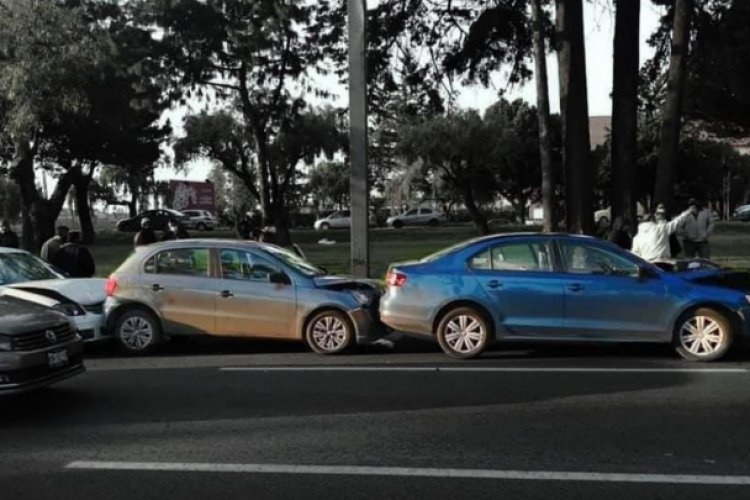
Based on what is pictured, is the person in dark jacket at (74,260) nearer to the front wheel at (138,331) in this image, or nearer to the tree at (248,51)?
the front wheel at (138,331)

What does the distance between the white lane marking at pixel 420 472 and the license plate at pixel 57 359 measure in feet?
5.23

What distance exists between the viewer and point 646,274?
9547mm

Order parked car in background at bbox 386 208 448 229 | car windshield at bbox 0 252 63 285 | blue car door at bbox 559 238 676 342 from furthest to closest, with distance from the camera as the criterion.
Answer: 1. parked car in background at bbox 386 208 448 229
2. car windshield at bbox 0 252 63 285
3. blue car door at bbox 559 238 676 342

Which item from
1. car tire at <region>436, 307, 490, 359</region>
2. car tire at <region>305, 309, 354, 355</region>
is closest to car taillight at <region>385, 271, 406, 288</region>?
car tire at <region>436, 307, 490, 359</region>

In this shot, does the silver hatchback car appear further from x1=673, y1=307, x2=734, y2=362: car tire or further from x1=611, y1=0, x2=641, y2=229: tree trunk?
x1=611, y1=0, x2=641, y2=229: tree trunk

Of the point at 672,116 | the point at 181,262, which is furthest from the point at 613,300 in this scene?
the point at 672,116

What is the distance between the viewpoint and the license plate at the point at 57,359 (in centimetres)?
702

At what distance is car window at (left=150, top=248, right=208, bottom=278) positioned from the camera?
1089 centimetres

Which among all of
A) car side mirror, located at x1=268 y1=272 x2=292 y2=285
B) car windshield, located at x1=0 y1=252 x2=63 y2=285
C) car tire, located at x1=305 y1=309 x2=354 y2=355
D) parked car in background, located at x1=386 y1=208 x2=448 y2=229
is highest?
parked car in background, located at x1=386 y1=208 x2=448 y2=229

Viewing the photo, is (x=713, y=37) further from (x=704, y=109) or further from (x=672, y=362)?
(x=704, y=109)

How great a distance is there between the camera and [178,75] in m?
31.0

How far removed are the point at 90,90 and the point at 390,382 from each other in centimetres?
1833

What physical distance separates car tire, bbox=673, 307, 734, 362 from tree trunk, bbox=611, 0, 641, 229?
7.37 meters

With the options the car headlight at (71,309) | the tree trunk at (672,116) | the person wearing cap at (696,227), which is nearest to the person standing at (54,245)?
the car headlight at (71,309)
